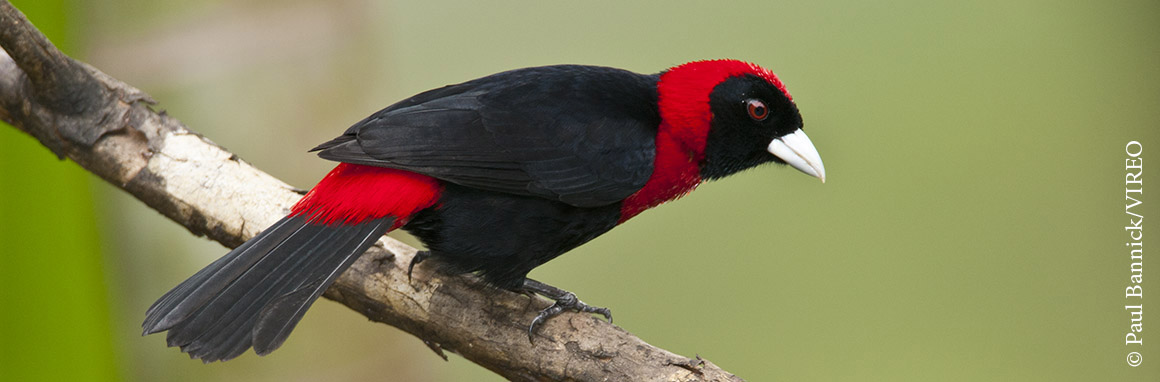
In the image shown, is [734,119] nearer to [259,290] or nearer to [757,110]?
[757,110]

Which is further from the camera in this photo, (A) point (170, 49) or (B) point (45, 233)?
(A) point (170, 49)

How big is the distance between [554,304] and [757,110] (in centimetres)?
64

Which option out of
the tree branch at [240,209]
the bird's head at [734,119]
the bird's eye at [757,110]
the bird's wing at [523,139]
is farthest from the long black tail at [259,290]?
the bird's eye at [757,110]

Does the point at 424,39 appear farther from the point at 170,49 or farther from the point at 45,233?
the point at 45,233

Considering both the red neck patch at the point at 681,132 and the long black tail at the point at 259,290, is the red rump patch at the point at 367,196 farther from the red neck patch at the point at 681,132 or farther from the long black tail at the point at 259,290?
the red neck patch at the point at 681,132

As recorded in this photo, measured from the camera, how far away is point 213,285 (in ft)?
5.51

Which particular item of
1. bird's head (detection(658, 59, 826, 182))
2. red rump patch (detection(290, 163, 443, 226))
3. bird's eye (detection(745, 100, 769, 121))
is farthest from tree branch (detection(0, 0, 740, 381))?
bird's eye (detection(745, 100, 769, 121))

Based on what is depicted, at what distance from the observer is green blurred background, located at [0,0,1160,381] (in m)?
3.11

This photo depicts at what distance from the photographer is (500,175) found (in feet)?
6.20

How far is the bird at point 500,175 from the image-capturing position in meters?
1.69

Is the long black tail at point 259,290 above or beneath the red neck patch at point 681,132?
beneath

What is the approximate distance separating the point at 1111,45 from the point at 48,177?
344cm

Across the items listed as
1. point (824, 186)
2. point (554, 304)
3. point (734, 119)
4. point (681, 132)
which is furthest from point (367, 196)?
point (824, 186)

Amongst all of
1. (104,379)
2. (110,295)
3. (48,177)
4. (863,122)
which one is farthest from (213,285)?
(863,122)
